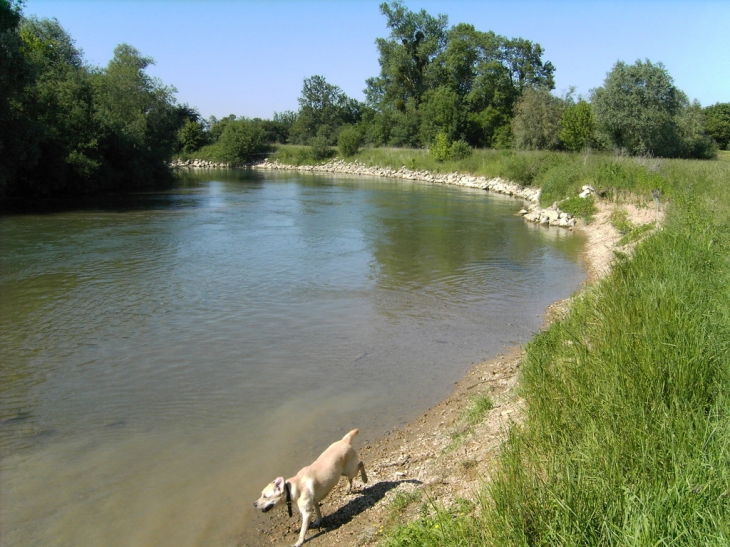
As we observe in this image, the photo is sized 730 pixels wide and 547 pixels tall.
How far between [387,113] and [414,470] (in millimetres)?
73153

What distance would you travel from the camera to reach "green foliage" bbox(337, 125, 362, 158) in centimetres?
7794

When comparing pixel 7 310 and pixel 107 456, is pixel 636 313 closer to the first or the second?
pixel 107 456

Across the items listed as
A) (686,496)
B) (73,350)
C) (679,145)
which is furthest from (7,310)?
(679,145)

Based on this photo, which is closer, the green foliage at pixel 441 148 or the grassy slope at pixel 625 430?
the grassy slope at pixel 625 430

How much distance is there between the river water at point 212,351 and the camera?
21.5 ft

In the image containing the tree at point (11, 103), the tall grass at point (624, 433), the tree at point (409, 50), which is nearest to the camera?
the tall grass at point (624, 433)

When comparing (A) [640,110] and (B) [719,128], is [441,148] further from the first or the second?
(B) [719,128]

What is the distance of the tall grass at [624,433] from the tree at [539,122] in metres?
43.9

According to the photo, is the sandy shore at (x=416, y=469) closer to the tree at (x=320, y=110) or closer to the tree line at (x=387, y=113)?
the tree line at (x=387, y=113)

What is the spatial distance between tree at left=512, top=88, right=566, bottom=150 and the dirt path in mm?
44994

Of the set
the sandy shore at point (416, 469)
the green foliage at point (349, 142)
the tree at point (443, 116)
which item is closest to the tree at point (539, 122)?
the tree at point (443, 116)

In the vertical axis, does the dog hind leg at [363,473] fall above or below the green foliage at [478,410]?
below

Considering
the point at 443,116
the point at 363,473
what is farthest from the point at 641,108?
the point at 363,473

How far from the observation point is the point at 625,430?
4547mm
